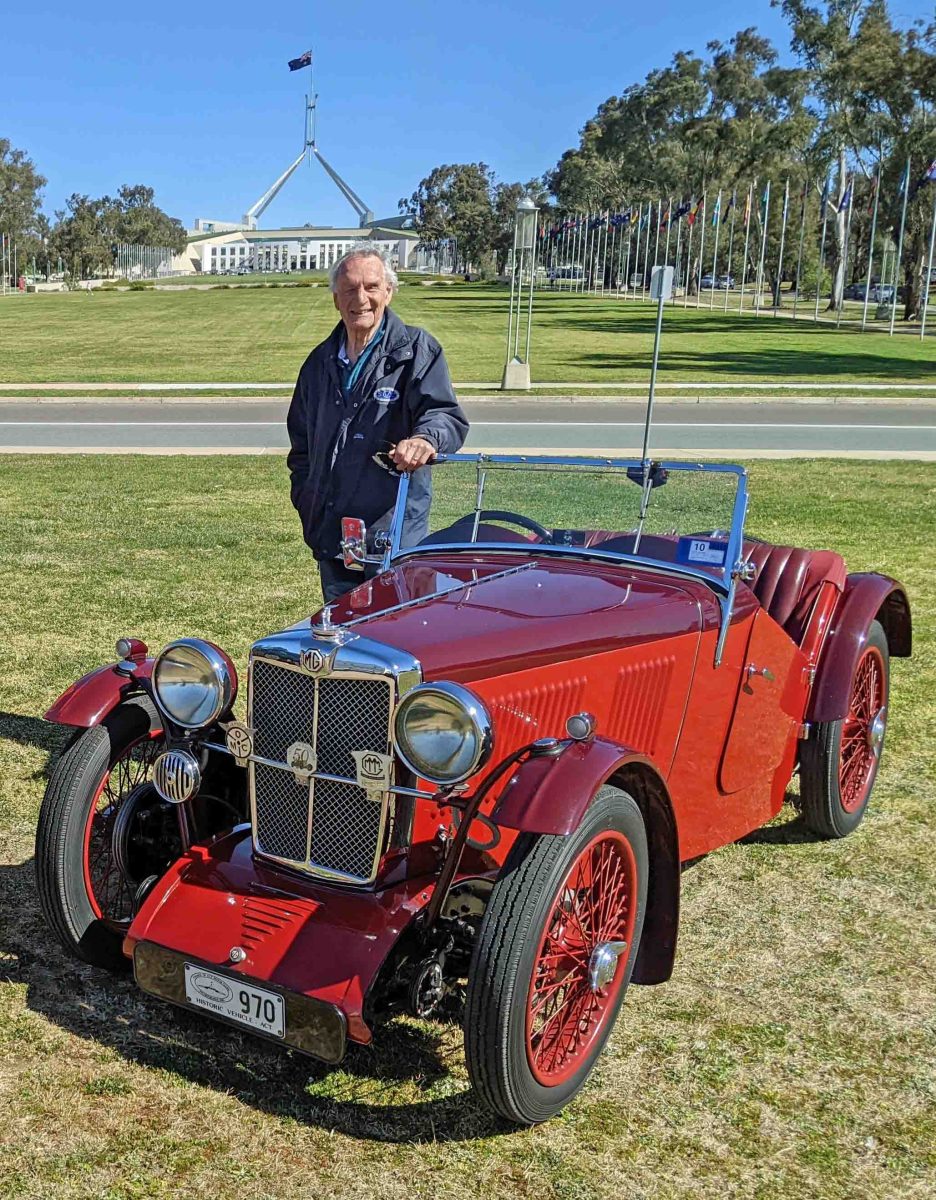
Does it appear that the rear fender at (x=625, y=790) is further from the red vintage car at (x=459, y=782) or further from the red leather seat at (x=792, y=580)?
the red leather seat at (x=792, y=580)

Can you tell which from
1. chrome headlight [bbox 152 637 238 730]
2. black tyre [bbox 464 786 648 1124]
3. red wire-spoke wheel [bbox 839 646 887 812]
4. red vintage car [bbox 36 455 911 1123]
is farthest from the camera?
red wire-spoke wheel [bbox 839 646 887 812]

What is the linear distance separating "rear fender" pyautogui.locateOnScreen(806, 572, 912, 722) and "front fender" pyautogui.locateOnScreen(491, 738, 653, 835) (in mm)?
1670

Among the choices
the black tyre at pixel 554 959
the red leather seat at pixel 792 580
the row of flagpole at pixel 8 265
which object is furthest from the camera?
the row of flagpole at pixel 8 265

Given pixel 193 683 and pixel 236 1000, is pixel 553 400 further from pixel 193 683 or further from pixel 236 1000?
pixel 236 1000

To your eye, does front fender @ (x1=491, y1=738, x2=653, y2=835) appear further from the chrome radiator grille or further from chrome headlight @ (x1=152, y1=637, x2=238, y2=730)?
chrome headlight @ (x1=152, y1=637, x2=238, y2=730)

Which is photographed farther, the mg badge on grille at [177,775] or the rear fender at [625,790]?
the mg badge on grille at [177,775]

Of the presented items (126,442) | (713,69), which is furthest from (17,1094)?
(713,69)

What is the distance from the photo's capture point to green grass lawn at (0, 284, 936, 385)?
26375 mm

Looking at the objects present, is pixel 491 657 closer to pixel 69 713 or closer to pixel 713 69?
pixel 69 713

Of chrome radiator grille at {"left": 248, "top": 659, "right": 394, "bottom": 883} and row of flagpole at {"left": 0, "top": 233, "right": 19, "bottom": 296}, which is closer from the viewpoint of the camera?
chrome radiator grille at {"left": 248, "top": 659, "right": 394, "bottom": 883}

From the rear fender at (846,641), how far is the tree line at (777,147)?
113ft

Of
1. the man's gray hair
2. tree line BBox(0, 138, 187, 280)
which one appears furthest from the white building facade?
the man's gray hair

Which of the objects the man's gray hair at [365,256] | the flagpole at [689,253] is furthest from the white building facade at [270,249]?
the man's gray hair at [365,256]

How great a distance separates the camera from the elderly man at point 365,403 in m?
4.29
